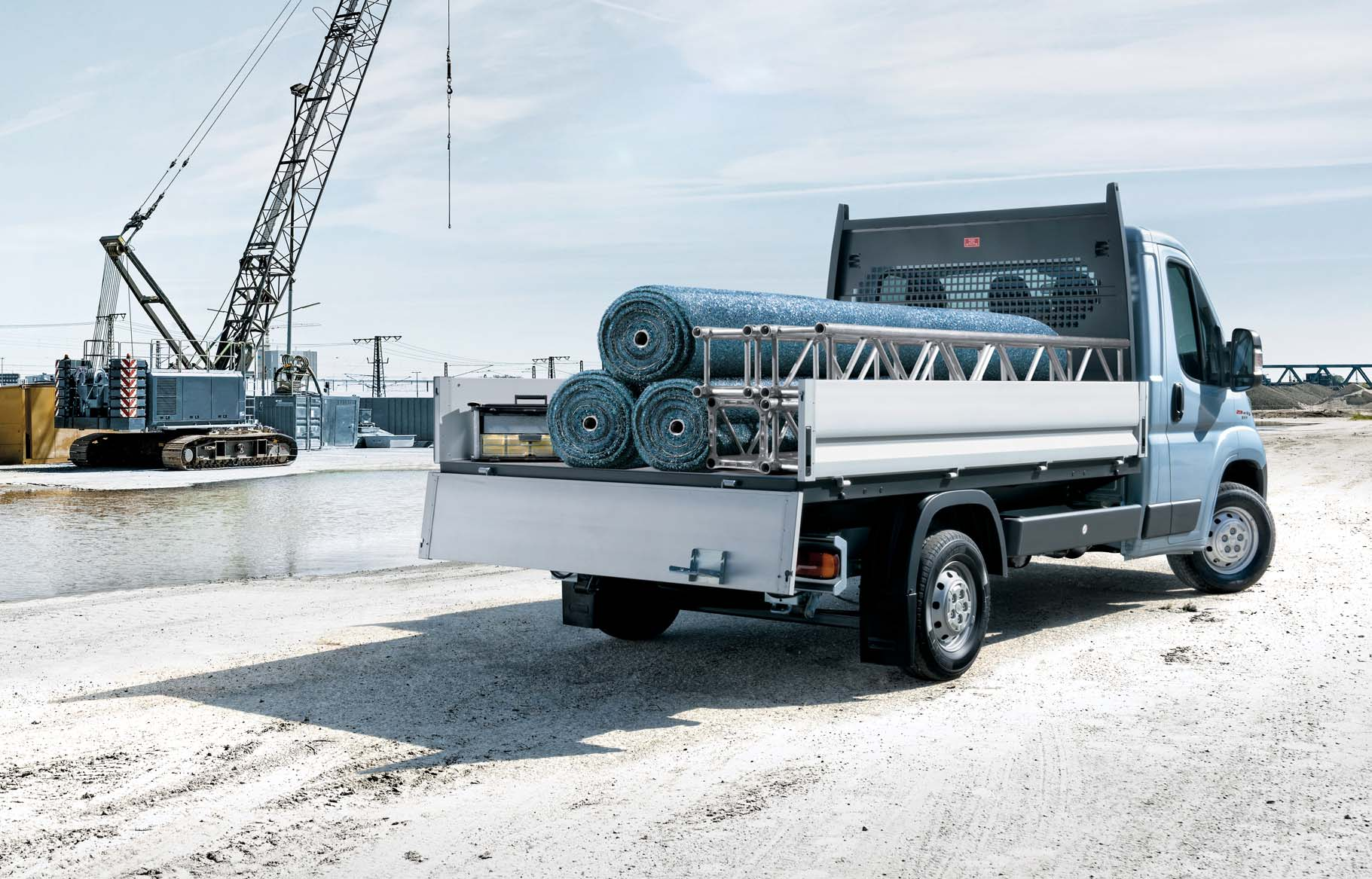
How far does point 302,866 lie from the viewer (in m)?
4.75

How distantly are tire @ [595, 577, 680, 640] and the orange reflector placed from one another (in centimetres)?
161

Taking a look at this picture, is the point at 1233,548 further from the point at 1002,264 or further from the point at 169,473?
the point at 169,473

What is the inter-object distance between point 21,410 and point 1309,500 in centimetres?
3406

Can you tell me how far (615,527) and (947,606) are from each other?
2.08 metres

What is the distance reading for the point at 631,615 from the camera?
877 cm

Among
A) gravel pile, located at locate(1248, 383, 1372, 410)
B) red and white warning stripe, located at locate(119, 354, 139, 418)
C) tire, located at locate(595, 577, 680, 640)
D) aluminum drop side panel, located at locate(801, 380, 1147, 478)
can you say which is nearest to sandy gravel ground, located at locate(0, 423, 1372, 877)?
tire, located at locate(595, 577, 680, 640)

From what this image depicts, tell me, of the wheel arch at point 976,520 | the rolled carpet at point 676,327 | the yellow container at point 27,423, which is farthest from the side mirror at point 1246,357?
the yellow container at point 27,423

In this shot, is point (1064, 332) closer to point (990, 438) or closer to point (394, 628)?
point (990, 438)

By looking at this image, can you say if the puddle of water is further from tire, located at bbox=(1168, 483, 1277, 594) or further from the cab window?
the cab window

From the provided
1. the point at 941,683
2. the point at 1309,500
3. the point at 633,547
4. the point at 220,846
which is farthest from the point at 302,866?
the point at 1309,500

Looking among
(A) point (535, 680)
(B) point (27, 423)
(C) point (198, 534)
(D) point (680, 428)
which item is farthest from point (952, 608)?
(B) point (27, 423)

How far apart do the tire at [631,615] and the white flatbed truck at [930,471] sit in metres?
0.02

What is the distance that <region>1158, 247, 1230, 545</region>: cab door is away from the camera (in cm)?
998

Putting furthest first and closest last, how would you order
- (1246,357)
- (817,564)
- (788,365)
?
(1246,357), (788,365), (817,564)
